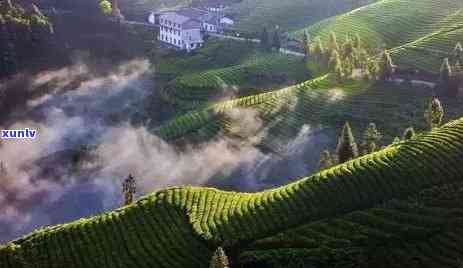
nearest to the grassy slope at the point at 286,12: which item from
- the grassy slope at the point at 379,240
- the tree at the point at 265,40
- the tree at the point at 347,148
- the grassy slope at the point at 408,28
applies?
the grassy slope at the point at 408,28

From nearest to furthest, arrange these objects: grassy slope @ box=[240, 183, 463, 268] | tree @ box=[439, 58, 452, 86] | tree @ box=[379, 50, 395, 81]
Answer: grassy slope @ box=[240, 183, 463, 268], tree @ box=[439, 58, 452, 86], tree @ box=[379, 50, 395, 81]

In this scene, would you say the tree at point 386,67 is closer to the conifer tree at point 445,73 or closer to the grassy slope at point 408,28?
the grassy slope at point 408,28

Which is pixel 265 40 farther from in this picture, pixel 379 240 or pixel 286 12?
pixel 379 240

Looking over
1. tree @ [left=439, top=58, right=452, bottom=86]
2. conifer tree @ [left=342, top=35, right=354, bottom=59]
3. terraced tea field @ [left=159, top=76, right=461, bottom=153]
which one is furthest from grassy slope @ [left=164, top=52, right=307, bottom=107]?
tree @ [left=439, top=58, right=452, bottom=86]

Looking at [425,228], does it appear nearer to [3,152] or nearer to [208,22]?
[3,152]

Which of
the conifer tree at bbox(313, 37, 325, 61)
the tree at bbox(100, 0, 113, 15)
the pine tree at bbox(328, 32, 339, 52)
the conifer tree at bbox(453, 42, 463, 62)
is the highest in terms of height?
the conifer tree at bbox(453, 42, 463, 62)

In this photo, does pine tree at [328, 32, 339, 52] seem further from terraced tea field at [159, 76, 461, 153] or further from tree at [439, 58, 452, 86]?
tree at [439, 58, 452, 86]
